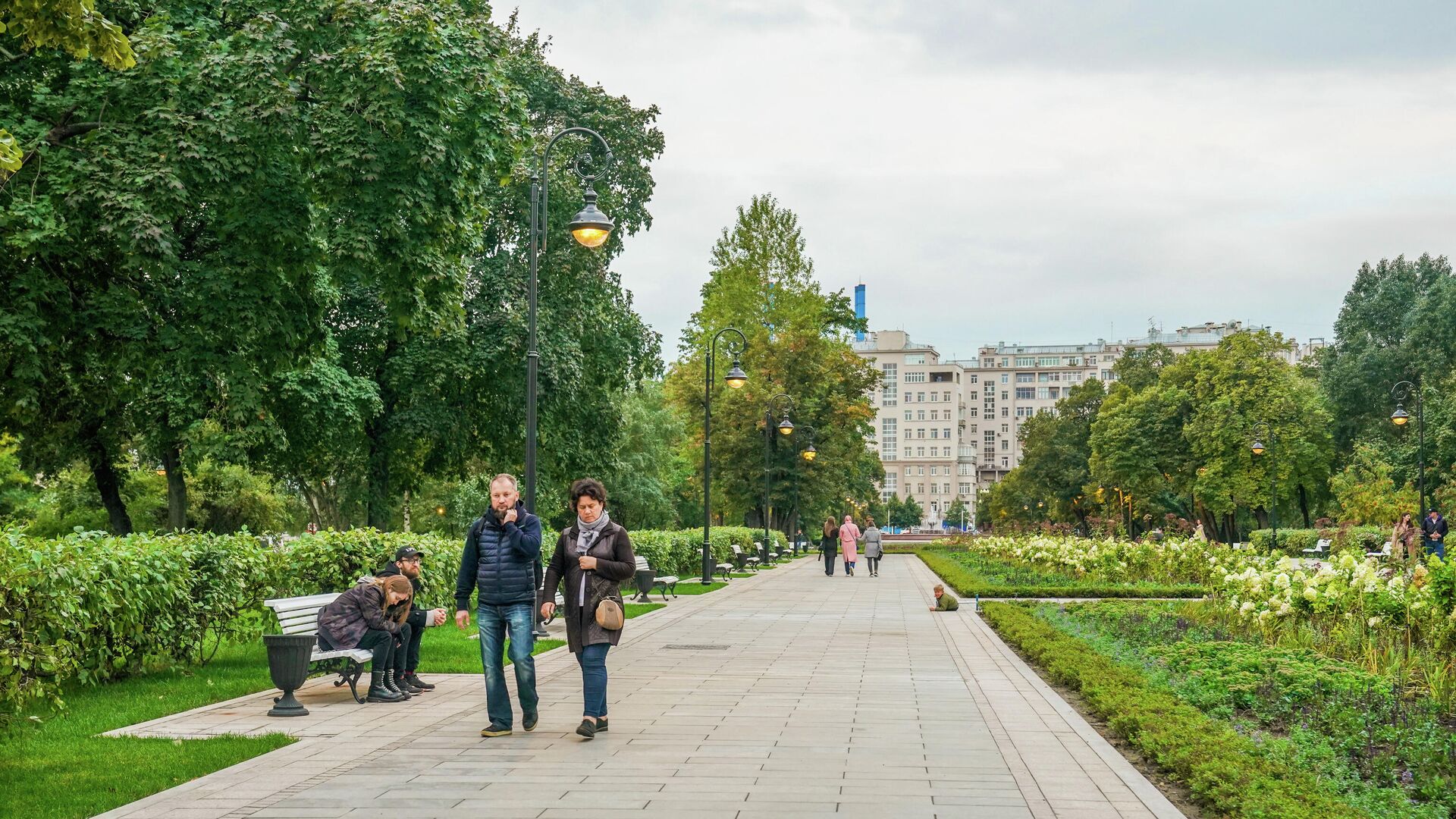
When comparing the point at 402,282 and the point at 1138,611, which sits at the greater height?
the point at 402,282

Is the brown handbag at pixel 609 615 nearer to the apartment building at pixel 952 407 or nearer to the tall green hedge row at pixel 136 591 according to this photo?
the tall green hedge row at pixel 136 591

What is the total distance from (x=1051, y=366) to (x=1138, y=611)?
593ft

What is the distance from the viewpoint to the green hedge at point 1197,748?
6371 mm

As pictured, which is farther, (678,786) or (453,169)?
(453,169)

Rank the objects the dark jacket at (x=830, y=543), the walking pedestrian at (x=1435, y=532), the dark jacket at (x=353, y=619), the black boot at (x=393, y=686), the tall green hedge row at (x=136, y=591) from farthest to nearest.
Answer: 1. the dark jacket at (x=830, y=543)
2. the walking pedestrian at (x=1435, y=532)
3. the black boot at (x=393, y=686)
4. the dark jacket at (x=353, y=619)
5. the tall green hedge row at (x=136, y=591)

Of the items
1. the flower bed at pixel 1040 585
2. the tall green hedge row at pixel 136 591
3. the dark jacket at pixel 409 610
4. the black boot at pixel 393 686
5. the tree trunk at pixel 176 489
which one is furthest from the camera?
the tree trunk at pixel 176 489

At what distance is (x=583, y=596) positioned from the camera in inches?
364

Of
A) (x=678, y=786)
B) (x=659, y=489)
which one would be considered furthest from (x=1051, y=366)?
(x=678, y=786)

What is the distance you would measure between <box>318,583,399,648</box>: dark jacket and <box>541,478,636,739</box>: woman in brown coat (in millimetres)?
2401

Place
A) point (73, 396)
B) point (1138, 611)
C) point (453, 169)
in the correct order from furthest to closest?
1. point (73, 396)
2. point (1138, 611)
3. point (453, 169)

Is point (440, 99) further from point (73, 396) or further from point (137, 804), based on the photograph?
point (137, 804)

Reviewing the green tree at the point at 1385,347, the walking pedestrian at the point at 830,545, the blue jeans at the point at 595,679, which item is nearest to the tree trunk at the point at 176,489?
the walking pedestrian at the point at 830,545

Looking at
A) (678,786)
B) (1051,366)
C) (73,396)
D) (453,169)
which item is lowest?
(678,786)

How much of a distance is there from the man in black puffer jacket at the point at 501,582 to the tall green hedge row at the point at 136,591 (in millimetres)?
2543
